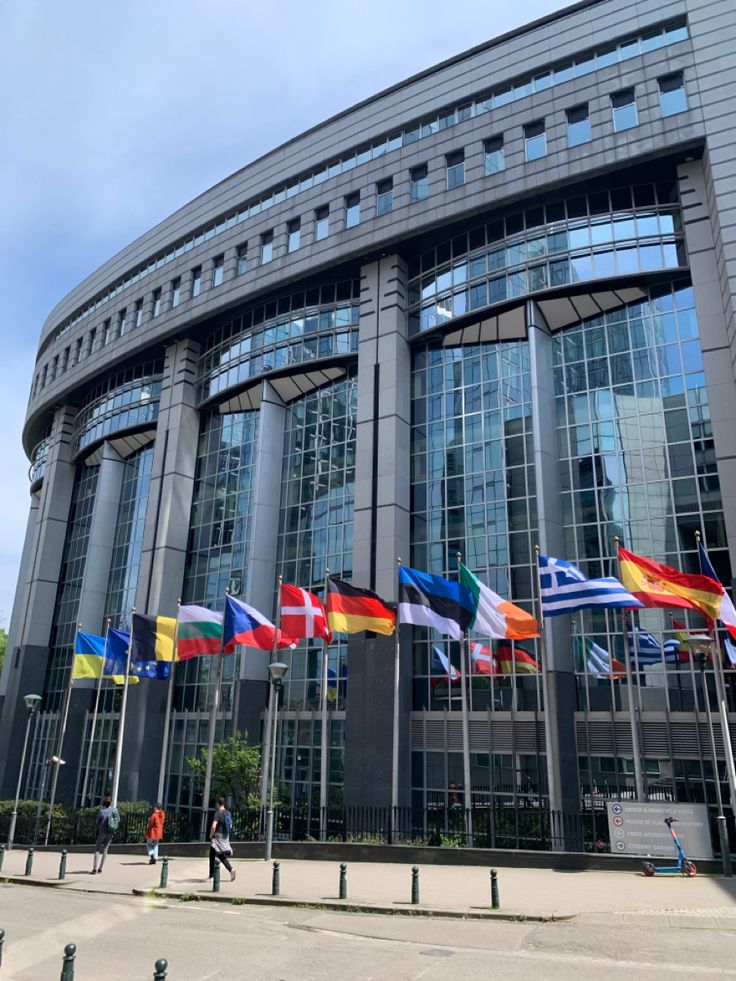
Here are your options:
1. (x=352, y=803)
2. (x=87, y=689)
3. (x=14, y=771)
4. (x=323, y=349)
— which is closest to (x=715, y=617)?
(x=352, y=803)

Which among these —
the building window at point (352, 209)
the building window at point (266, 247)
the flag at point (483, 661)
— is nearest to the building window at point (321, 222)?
the building window at point (352, 209)

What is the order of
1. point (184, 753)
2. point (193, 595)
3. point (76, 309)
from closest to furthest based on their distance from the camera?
point (184, 753) < point (193, 595) < point (76, 309)

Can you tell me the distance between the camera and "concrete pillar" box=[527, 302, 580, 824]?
28.6m

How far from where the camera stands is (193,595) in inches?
1740

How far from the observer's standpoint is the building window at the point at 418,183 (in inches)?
1516

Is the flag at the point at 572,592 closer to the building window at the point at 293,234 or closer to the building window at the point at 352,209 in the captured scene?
the building window at the point at 352,209

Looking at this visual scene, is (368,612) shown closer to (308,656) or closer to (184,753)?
(308,656)

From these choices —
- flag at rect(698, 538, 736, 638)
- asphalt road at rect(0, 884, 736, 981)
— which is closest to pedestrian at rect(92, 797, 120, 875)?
asphalt road at rect(0, 884, 736, 981)

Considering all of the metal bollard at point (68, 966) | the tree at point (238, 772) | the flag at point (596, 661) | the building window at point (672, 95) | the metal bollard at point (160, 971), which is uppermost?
the building window at point (672, 95)

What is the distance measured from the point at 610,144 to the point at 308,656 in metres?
28.0

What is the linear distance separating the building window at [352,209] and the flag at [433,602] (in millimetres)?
23888

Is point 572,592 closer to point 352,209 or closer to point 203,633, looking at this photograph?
point 203,633

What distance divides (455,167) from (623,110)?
8277 millimetres

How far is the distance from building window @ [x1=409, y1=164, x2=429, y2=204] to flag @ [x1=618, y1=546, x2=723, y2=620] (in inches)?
954
